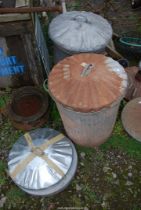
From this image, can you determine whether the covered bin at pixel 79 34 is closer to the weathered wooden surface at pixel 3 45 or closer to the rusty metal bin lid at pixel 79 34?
the rusty metal bin lid at pixel 79 34

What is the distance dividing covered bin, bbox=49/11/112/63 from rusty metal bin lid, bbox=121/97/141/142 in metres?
1.01

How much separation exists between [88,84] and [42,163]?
4.00 ft

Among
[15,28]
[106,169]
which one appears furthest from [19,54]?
[106,169]

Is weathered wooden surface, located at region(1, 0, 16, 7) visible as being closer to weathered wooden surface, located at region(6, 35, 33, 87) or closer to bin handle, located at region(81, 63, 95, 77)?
weathered wooden surface, located at region(6, 35, 33, 87)

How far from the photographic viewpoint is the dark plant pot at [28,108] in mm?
4172

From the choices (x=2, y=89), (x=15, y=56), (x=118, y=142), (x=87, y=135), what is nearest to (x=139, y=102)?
(x=118, y=142)

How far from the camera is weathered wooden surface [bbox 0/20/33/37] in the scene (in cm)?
379

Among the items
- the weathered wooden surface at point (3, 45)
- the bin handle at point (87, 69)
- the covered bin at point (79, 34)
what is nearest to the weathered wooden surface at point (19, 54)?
the weathered wooden surface at point (3, 45)

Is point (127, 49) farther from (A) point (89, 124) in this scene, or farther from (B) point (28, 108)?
(A) point (89, 124)

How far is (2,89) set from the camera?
4.91 m

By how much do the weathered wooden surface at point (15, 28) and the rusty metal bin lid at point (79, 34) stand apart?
1.09ft

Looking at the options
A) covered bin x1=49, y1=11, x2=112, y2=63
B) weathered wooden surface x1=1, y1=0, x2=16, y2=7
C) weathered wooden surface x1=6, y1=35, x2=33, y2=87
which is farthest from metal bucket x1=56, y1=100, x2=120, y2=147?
weathered wooden surface x1=1, y1=0, x2=16, y2=7

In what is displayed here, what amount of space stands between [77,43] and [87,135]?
4.22 ft

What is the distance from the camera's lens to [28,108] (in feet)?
14.5
